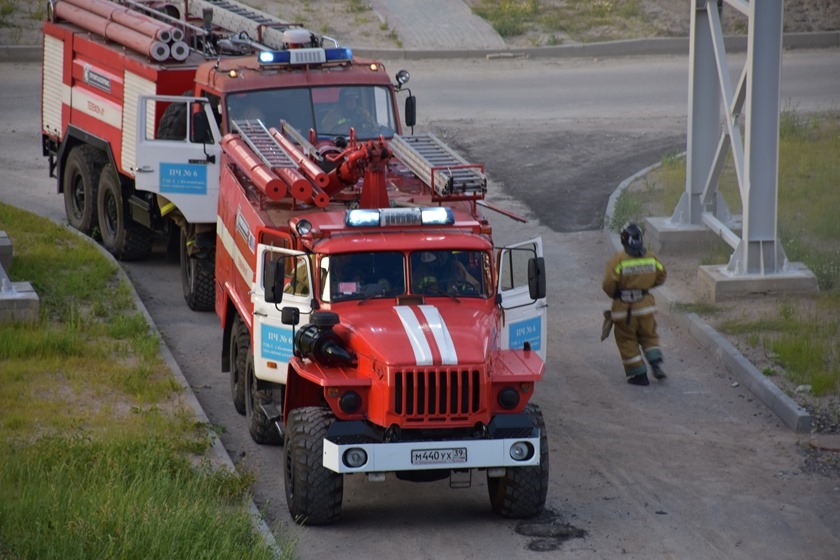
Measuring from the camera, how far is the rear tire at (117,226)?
56.7 feet

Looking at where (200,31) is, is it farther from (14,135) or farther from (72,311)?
(14,135)

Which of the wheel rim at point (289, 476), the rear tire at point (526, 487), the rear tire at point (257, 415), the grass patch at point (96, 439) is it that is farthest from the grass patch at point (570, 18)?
the wheel rim at point (289, 476)

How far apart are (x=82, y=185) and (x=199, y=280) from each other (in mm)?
3963

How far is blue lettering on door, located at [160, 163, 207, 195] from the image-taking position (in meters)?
15.3

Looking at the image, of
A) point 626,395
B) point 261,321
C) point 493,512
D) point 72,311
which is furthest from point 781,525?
point 72,311

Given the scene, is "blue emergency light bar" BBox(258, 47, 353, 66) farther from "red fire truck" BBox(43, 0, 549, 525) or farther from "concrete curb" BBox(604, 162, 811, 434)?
"concrete curb" BBox(604, 162, 811, 434)

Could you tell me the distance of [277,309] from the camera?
10859 millimetres

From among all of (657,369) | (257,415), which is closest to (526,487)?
(257,415)

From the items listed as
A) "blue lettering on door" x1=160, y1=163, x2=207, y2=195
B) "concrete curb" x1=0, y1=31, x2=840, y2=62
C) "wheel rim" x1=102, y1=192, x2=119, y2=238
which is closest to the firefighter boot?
"blue lettering on door" x1=160, y1=163, x2=207, y2=195

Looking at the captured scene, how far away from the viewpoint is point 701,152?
1766 centimetres

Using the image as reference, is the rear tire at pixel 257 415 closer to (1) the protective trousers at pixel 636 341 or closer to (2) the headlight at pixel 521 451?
(2) the headlight at pixel 521 451

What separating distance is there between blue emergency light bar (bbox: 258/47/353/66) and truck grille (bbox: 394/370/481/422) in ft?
21.0

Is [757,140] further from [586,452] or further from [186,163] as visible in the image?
[186,163]

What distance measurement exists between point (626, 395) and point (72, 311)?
5555 mm
